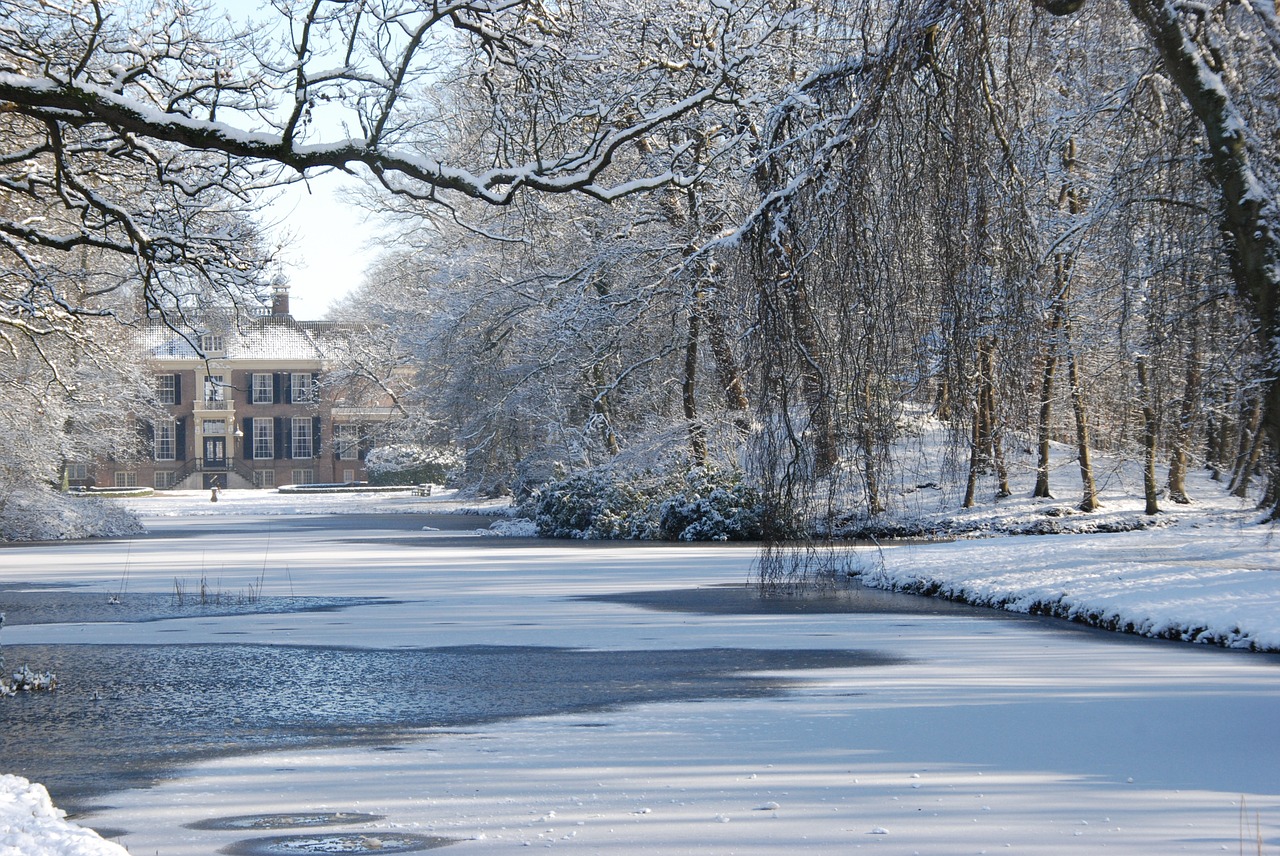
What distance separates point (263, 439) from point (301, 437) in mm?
1907

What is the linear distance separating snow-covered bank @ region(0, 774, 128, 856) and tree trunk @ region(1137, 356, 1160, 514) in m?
14.6

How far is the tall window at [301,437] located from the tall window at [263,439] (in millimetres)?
1102

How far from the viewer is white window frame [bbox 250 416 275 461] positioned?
67375mm

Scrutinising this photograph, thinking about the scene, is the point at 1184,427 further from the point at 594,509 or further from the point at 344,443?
the point at 344,443

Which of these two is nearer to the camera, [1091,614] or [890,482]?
[890,482]

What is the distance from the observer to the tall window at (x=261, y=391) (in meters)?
67.1

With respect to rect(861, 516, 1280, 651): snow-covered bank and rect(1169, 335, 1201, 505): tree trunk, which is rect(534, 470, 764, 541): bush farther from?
rect(1169, 335, 1201, 505): tree trunk

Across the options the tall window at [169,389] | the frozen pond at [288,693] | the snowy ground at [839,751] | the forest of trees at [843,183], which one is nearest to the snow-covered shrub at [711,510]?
the forest of trees at [843,183]

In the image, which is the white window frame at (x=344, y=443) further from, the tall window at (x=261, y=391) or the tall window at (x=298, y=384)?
the tall window at (x=261, y=391)

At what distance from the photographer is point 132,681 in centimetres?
902

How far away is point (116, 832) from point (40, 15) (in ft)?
28.4

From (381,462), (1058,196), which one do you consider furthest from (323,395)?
(1058,196)

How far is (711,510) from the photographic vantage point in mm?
23844

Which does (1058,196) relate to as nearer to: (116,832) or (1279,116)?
(1279,116)
